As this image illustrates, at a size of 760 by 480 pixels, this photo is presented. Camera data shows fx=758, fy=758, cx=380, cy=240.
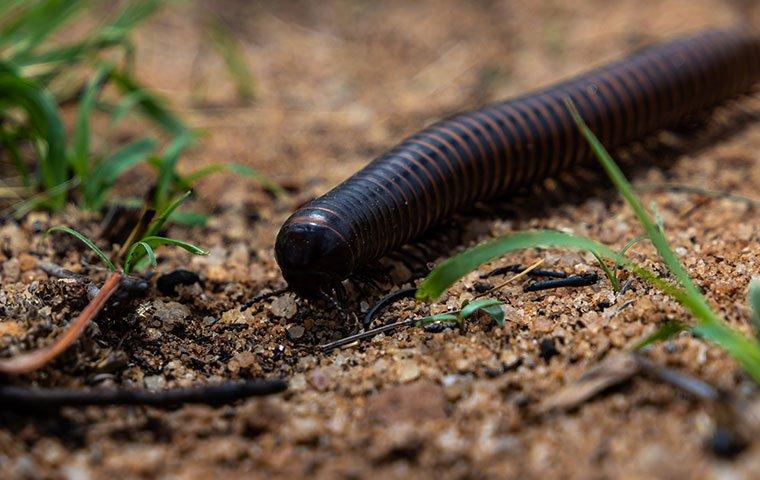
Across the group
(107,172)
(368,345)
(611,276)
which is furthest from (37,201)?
(611,276)

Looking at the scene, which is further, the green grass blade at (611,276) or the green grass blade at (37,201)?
the green grass blade at (37,201)

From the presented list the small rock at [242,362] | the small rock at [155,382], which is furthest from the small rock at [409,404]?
the small rock at [155,382]

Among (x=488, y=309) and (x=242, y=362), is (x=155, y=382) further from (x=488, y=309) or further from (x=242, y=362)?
(x=488, y=309)

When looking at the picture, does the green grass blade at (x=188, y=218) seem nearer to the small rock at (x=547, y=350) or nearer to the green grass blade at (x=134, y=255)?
the green grass blade at (x=134, y=255)

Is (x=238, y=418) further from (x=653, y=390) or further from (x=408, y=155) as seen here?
(x=408, y=155)

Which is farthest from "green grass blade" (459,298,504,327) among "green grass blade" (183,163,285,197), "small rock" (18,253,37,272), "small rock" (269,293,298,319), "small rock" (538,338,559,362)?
"small rock" (18,253,37,272)

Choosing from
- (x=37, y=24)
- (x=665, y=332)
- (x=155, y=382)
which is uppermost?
(x=37, y=24)

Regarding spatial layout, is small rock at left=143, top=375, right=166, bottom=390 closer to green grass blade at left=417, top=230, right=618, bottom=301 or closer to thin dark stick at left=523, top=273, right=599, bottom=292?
green grass blade at left=417, top=230, right=618, bottom=301

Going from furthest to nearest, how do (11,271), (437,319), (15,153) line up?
(15,153), (11,271), (437,319)
